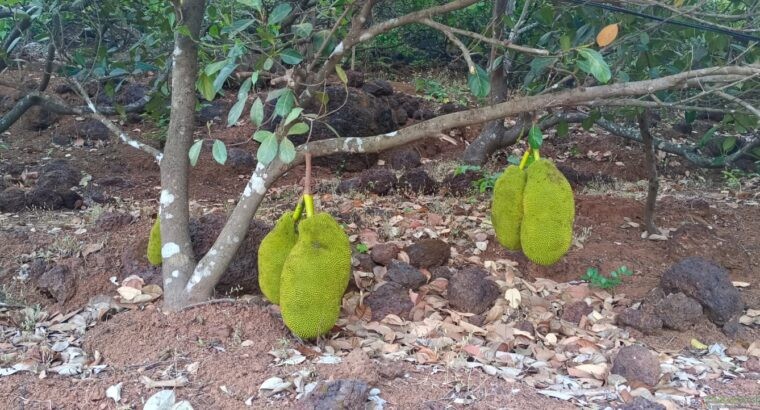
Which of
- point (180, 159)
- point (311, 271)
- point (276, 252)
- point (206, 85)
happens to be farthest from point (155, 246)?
point (311, 271)

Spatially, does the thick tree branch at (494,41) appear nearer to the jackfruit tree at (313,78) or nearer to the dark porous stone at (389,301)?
the jackfruit tree at (313,78)

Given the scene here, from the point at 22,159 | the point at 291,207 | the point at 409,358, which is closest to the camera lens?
the point at 409,358

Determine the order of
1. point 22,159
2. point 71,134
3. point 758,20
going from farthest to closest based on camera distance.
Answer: point 71,134, point 22,159, point 758,20

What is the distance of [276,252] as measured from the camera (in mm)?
2506

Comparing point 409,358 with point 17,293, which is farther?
point 17,293

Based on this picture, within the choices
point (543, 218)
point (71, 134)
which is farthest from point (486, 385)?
point (71, 134)

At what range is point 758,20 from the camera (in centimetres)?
365

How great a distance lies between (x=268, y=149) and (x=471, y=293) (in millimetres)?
1335

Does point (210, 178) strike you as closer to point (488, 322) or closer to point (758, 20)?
point (488, 322)

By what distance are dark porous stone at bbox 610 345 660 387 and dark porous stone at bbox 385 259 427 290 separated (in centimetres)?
104

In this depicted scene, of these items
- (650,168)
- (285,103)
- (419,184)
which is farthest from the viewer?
(419,184)

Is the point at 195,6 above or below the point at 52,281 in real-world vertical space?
above

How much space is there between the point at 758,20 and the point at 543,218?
6.86 ft

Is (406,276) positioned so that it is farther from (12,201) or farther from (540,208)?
(12,201)
